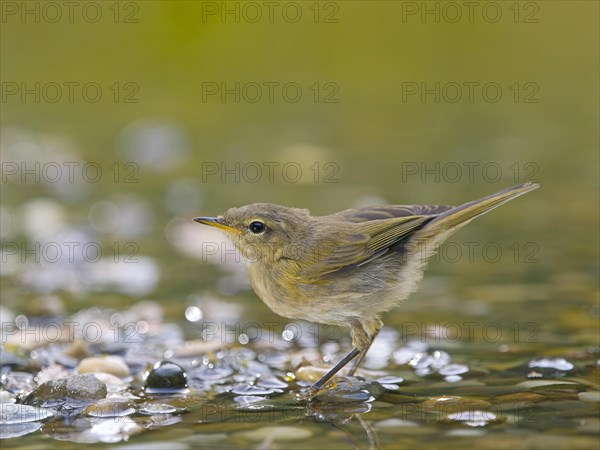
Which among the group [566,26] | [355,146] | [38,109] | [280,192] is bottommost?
[280,192]

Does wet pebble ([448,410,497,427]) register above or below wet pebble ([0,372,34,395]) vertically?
below

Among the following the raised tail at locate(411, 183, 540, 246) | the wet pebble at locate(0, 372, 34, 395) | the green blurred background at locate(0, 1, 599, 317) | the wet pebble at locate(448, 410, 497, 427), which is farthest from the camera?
the green blurred background at locate(0, 1, 599, 317)

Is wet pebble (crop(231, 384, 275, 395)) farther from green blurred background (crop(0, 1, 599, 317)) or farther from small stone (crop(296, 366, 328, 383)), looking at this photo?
green blurred background (crop(0, 1, 599, 317))

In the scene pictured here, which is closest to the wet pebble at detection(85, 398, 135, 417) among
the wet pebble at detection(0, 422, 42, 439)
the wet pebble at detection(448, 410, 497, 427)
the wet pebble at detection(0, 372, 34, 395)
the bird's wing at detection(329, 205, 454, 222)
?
the wet pebble at detection(0, 422, 42, 439)

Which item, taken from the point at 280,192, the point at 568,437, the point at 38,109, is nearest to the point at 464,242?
the point at 280,192

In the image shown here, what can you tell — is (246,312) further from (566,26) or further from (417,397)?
(566,26)

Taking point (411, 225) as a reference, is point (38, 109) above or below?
above

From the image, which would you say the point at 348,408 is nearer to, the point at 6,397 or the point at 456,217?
the point at 456,217
